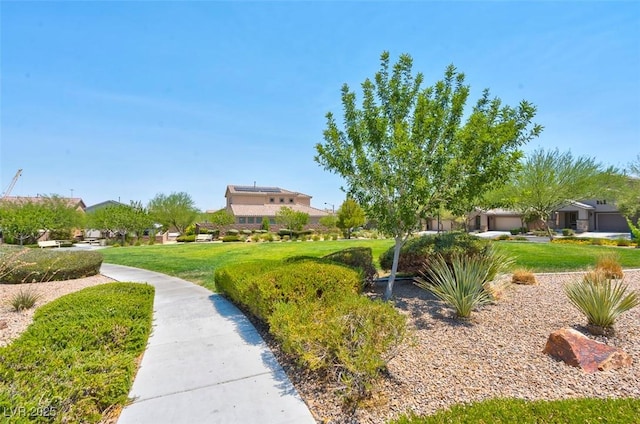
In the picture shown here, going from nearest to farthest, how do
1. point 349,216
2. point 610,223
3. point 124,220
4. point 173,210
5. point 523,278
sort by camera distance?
point 523,278, point 124,220, point 349,216, point 610,223, point 173,210

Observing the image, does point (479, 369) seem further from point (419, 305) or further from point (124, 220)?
point (124, 220)

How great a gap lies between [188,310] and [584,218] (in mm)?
45617

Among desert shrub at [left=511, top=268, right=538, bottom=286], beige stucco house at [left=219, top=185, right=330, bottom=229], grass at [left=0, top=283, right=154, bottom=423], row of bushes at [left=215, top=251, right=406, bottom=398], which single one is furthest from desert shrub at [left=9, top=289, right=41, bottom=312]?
beige stucco house at [left=219, top=185, right=330, bottom=229]

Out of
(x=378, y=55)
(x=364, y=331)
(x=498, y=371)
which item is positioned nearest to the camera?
(x=364, y=331)

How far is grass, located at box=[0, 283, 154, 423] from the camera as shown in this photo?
2.78 m

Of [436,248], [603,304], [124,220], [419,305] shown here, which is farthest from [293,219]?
[603,304]

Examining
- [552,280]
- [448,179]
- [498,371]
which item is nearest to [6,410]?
[498,371]

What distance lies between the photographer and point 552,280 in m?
8.41

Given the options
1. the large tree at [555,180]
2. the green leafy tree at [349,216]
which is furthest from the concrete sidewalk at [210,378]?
the green leafy tree at [349,216]

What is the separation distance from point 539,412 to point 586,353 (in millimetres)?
1711

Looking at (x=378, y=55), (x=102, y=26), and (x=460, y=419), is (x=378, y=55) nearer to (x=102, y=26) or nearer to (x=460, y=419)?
(x=460, y=419)

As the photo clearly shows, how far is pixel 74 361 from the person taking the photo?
349 centimetres

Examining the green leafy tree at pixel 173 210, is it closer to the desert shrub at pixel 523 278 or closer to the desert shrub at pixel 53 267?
the desert shrub at pixel 53 267

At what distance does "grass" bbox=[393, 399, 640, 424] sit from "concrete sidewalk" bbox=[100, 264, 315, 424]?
1349mm
